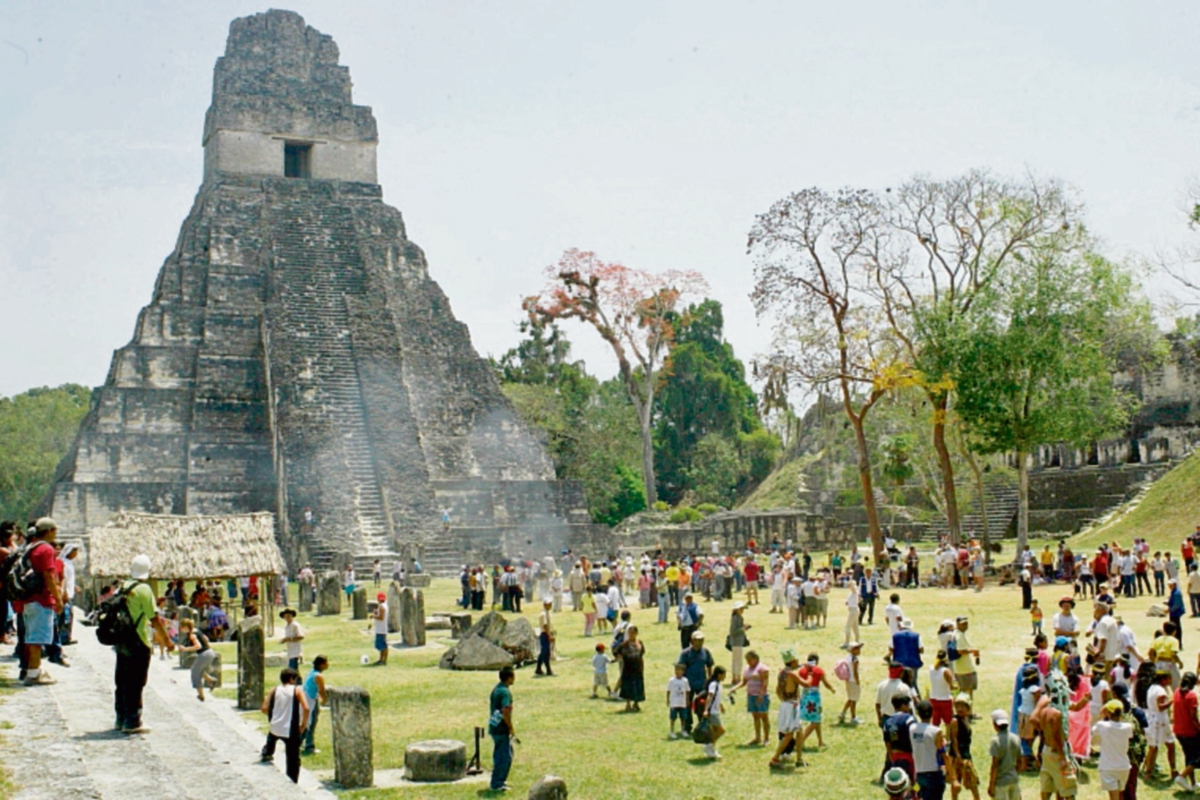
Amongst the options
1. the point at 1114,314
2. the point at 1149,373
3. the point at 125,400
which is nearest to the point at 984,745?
the point at 1114,314

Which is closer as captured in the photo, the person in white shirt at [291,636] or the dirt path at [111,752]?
the dirt path at [111,752]

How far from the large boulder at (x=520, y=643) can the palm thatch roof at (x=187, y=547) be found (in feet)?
16.2

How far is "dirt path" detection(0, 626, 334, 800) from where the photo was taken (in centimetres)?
734

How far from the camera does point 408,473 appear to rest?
102 feet

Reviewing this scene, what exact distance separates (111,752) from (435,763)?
2998 millimetres

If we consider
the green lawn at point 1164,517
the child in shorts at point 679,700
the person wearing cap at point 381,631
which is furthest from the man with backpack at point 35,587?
the green lawn at point 1164,517

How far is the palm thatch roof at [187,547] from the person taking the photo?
19250 millimetres

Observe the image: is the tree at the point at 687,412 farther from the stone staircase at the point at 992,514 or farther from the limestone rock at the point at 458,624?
the limestone rock at the point at 458,624

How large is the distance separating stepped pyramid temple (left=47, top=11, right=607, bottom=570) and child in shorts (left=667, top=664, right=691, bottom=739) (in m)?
16.6

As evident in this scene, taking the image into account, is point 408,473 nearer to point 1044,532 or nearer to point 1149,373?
point 1044,532

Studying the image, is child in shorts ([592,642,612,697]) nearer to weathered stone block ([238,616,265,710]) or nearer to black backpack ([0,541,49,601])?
weathered stone block ([238,616,265,710])

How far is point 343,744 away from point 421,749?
75cm

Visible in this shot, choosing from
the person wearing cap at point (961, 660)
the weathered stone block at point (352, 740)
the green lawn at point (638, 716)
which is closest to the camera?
the weathered stone block at point (352, 740)

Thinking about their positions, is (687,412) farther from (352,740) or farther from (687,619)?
(352,740)
